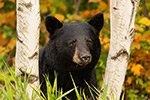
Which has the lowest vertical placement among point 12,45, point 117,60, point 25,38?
point 12,45

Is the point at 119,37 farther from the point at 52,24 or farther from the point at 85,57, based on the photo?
the point at 52,24

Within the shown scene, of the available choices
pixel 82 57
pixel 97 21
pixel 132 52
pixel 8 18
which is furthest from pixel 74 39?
pixel 8 18

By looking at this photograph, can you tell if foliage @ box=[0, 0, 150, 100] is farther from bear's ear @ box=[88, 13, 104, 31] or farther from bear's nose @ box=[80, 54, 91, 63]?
bear's nose @ box=[80, 54, 91, 63]

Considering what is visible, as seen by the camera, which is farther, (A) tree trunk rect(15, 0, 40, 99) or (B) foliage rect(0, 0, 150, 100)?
(B) foliage rect(0, 0, 150, 100)

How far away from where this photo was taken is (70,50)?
378 centimetres

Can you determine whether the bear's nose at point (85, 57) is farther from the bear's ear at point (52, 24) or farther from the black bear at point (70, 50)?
the bear's ear at point (52, 24)

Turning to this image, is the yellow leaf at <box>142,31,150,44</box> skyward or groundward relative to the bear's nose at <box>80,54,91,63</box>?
groundward

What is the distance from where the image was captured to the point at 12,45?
20.4ft

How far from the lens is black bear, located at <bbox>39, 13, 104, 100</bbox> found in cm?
377

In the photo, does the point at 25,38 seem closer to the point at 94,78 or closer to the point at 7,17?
the point at 94,78

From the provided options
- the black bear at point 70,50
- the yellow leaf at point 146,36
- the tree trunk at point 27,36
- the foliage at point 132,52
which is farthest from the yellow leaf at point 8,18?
the tree trunk at point 27,36

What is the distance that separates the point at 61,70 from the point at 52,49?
0.32m

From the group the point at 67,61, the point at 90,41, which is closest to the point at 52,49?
the point at 67,61

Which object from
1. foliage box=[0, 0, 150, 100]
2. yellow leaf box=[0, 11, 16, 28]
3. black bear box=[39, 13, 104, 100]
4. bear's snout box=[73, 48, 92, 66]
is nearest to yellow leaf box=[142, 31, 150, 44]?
foliage box=[0, 0, 150, 100]
